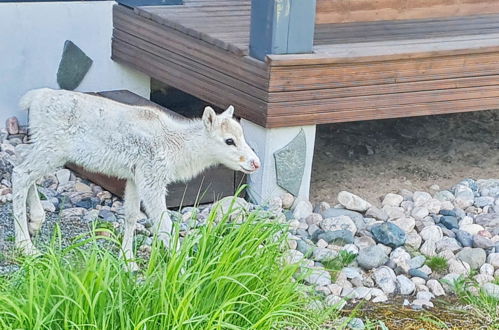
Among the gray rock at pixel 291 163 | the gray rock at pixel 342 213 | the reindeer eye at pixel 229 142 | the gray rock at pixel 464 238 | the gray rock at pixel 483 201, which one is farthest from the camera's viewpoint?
the gray rock at pixel 483 201

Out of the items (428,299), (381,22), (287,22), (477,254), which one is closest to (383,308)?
(428,299)

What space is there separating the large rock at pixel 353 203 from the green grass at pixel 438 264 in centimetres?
76

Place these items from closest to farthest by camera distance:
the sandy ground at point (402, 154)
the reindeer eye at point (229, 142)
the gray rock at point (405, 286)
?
the reindeer eye at point (229, 142)
the gray rock at point (405, 286)
the sandy ground at point (402, 154)

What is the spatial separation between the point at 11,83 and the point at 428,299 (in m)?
3.69

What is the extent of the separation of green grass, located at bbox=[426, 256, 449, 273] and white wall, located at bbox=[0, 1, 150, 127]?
3.20 metres

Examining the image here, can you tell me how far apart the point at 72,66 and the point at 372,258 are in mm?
3120

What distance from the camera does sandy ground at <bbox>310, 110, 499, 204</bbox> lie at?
732 centimetres

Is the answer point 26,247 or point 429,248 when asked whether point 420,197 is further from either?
point 26,247

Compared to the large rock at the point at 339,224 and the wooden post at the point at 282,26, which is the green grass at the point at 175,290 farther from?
the wooden post at the point at 282,26

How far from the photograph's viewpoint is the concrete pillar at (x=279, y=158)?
6586 mm

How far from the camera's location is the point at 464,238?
6.32m

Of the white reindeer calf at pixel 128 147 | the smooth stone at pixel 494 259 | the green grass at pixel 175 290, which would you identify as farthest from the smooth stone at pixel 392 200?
the green grass at pixel 175 290

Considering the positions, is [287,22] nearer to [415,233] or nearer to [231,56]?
[231,56]

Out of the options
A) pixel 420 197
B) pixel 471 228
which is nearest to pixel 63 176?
pixel 420 197
